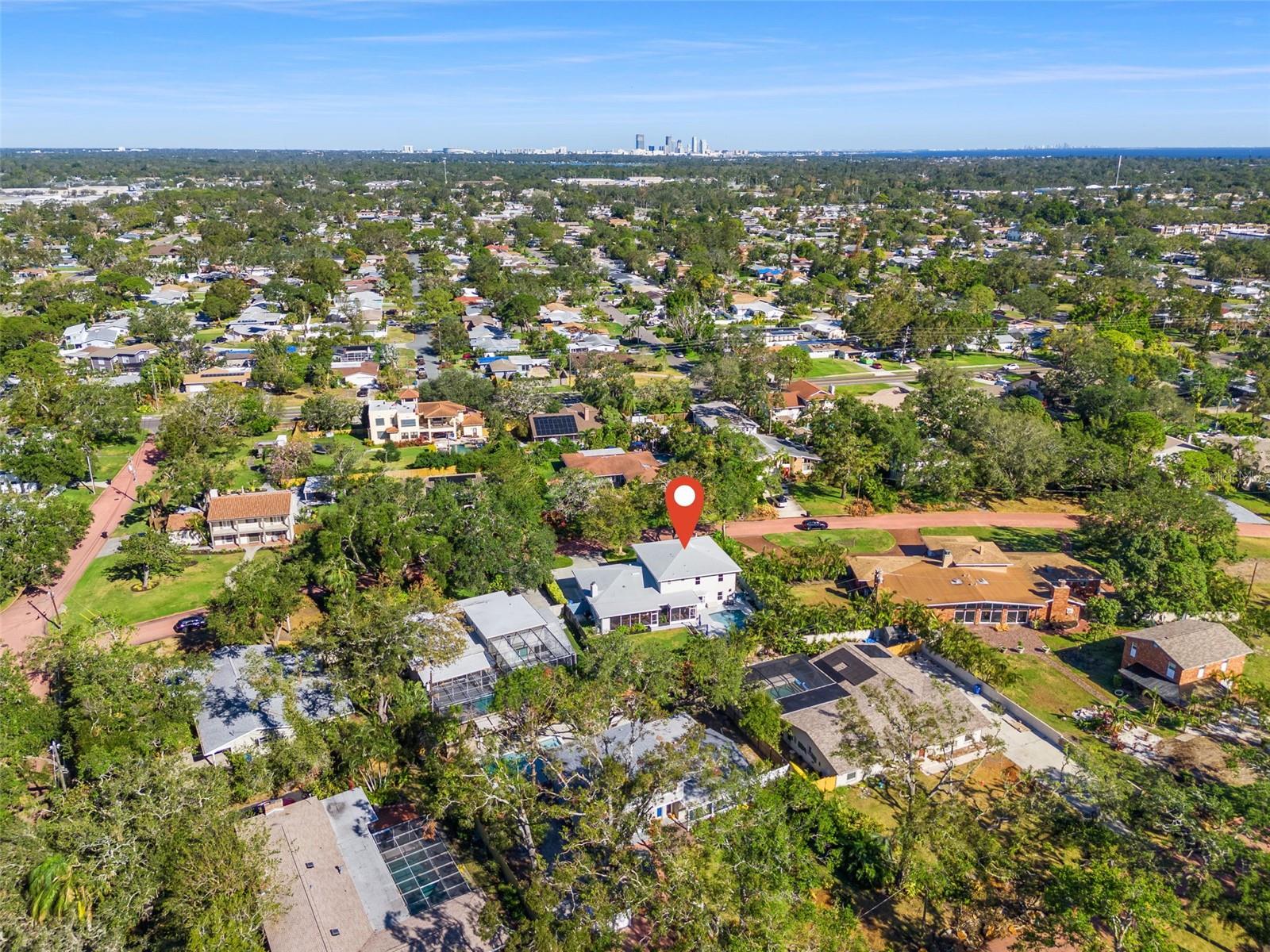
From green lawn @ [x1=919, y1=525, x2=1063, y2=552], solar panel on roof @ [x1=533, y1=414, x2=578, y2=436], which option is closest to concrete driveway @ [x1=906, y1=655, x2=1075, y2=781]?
green lawn @ [x1=919, y1=525, x2=1063, y2=552]

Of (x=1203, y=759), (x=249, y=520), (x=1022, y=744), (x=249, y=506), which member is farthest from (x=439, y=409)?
(x=1203, y=759)

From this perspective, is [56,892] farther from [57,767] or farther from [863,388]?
[863,388]

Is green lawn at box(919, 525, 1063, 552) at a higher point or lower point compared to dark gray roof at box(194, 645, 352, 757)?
lower

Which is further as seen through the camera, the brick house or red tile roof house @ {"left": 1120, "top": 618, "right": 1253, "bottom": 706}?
the brick house

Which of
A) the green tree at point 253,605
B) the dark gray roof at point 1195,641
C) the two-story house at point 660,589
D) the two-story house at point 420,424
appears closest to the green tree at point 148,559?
the green tree at point 253,605

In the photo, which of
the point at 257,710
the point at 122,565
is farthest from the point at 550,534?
the point at 122,565

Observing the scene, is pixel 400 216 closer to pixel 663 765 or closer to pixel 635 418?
pixel 635 418

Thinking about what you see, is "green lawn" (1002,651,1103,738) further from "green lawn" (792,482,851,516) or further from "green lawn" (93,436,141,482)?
"green lawn" (93,436,141,482)
